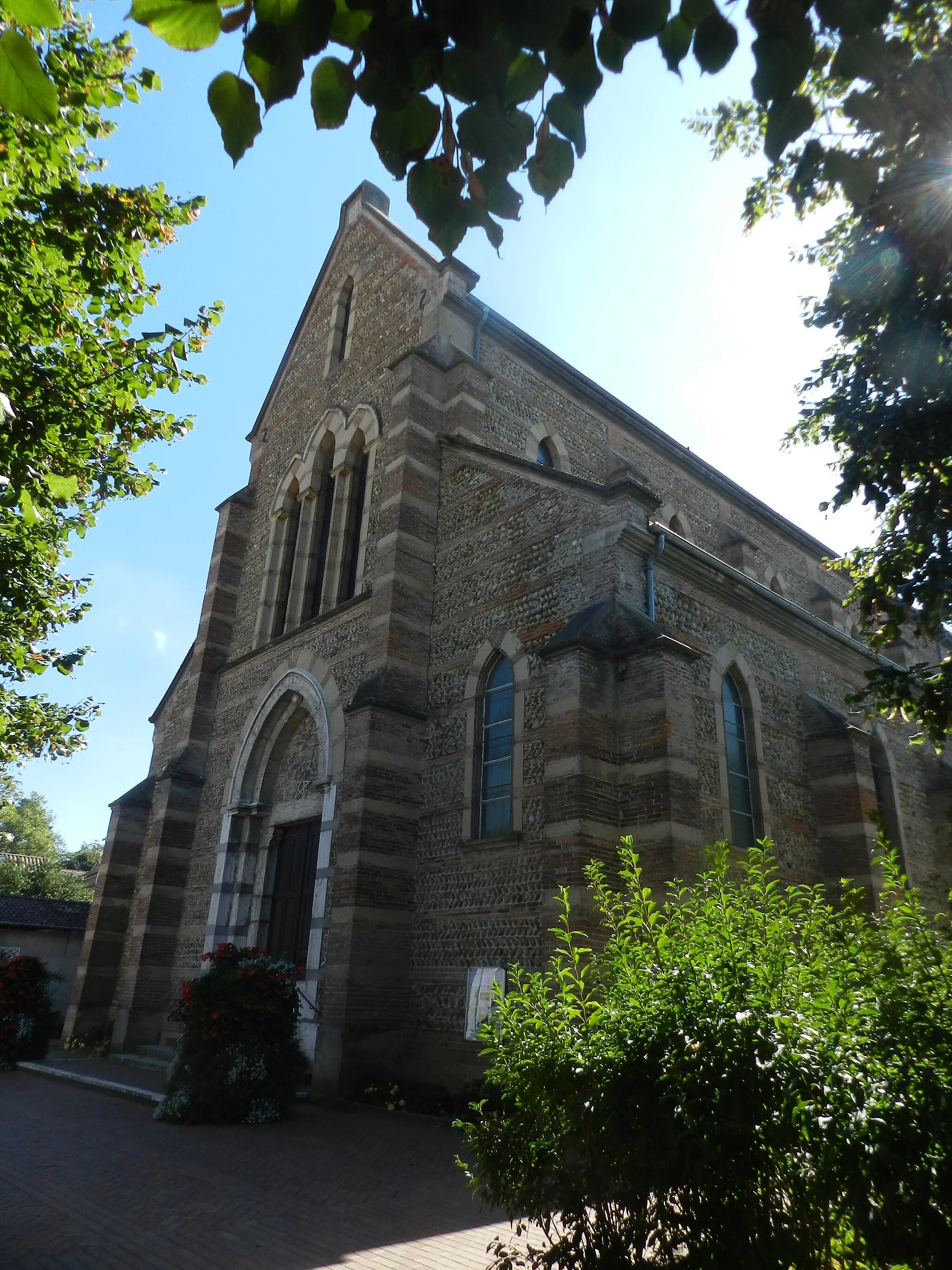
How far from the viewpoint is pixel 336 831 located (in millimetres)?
14117

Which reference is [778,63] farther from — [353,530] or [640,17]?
[353,530]

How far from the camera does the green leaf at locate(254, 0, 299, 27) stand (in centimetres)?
235

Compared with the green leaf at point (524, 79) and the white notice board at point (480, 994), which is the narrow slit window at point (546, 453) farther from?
the green leaf at point (524, 79)

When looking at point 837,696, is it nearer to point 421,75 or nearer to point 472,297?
point 472,297

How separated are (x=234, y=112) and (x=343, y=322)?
19.8 meters

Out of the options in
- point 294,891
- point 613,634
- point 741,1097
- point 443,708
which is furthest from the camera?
point 294,891

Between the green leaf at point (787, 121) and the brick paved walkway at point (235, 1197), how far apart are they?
6.43m

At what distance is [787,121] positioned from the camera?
2.51 m

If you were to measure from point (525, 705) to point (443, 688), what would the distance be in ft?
6.55

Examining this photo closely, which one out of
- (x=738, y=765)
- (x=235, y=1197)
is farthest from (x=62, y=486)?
(x=738, y=765)

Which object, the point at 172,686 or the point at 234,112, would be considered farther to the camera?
the point at 172,686

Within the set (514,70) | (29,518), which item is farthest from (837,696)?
(514,70)

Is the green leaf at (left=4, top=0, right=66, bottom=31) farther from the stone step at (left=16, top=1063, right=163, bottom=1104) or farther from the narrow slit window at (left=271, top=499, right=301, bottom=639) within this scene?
the narrow slit window at (left=271, top=499, right=301, bottom=639)

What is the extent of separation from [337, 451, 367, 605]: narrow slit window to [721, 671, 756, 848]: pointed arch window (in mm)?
7491
